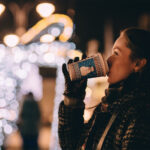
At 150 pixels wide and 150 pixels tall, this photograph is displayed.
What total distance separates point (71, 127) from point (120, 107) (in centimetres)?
34

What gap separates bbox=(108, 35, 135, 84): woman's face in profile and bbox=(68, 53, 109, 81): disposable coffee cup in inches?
1.3

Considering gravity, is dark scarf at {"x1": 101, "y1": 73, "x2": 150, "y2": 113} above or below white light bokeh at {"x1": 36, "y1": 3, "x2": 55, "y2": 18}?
below

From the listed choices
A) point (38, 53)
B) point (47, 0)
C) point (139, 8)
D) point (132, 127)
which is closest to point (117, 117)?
point (132, 127)

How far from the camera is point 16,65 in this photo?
20.6 ft

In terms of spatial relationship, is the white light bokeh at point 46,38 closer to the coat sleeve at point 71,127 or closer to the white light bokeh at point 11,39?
the white light bokeh at point 11,39

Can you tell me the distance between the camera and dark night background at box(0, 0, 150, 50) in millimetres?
4418

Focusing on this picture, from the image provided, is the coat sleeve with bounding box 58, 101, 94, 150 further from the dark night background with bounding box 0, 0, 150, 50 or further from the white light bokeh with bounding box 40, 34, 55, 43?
the white light bokeh with bounding box 40, 34, 55, 43

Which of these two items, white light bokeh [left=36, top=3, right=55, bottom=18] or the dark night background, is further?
the dark night background

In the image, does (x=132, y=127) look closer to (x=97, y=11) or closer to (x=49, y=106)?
(x=97, y=11)

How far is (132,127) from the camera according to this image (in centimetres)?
88

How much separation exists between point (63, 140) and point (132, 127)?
0.46 m

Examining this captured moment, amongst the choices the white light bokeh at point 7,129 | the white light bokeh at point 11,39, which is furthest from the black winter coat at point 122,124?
the white light bokeh at point 7,129

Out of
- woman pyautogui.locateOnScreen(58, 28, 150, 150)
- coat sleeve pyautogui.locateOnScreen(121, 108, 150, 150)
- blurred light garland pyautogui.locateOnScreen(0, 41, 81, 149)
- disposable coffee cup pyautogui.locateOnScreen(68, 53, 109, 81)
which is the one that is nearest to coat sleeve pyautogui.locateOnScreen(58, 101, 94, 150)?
woman pyautogui.locateOnScreen(58, 28, 150, 150)

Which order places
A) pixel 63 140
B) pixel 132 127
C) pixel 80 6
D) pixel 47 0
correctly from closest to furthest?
pixel 132 127 < pixel 63 140 < pixel 47 0 < pixel 80 6
